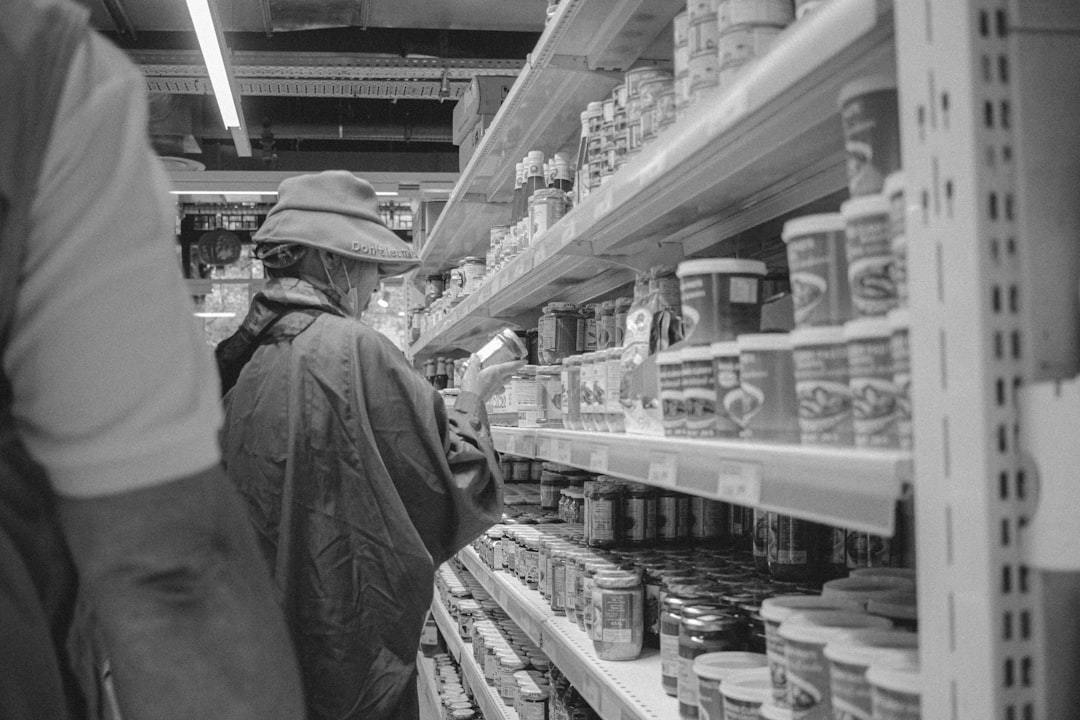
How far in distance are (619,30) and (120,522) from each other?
200 cm

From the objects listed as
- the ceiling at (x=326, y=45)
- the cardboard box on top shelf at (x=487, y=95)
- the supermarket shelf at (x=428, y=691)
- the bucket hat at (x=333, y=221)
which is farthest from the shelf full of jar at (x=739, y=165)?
the ceiling at (x=326, y=45)

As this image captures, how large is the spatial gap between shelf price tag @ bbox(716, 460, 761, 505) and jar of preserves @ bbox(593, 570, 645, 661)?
87 centimetres

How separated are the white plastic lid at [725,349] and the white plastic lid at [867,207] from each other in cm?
32

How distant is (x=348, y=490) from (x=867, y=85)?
5.24 ft

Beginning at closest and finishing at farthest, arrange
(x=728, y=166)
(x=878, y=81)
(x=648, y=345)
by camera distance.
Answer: (x=878, y=81)
(x=728, y=166)
(x=648, y=345)

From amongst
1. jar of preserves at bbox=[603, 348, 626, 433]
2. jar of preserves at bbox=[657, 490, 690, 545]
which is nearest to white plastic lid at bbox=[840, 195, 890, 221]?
jar of preserves at bbox=[603, 348, 626, 433]

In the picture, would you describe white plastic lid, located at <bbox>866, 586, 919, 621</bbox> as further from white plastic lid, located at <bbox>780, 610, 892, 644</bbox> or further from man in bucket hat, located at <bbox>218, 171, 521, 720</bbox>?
man in bucket hat, located at <bbox>218, 171, 521, 720</bbox>

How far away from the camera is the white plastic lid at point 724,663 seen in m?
1.42

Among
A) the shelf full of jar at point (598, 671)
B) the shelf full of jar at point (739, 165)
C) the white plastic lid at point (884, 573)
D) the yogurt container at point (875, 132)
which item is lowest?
the shelf full of jar at point (598, 671)

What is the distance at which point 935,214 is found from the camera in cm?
84

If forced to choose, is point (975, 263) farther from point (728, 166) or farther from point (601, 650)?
point (601, 650)

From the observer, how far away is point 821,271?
3.69 ft

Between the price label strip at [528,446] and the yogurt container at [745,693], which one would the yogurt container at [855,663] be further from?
the price label strip at [528,446]

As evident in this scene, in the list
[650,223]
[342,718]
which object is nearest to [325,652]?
[342,718]
